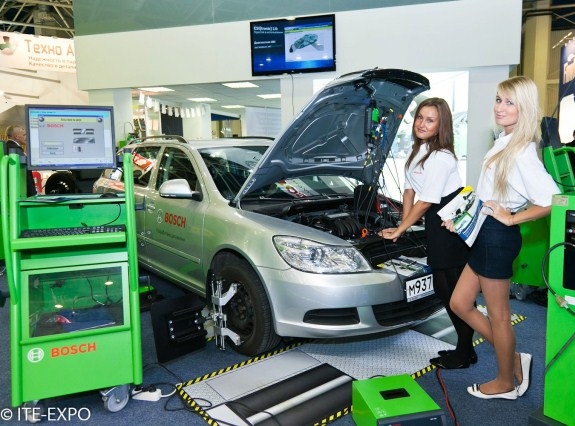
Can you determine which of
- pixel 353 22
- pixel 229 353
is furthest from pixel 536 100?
pixel 353 22

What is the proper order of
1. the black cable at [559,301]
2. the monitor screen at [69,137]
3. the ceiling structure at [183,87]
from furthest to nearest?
1. the ceiling structure at [183,87]
2. the monitor screen at [69,137]
3. the black cable at [559,301]

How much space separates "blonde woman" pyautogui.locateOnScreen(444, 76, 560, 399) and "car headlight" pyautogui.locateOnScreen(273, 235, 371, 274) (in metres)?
0.54

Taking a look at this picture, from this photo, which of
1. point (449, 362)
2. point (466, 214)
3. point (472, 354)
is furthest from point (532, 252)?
point (466, 214)

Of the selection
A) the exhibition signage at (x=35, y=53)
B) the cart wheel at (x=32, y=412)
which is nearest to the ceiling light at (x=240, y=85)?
the exhibition signage at (x=35, y=53)

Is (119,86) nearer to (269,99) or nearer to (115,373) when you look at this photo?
(269,99)

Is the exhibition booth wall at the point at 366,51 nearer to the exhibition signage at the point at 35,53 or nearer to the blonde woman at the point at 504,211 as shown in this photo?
the exhibition signage at the point at 35,53

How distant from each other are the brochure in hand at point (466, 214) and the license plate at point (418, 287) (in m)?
0.52

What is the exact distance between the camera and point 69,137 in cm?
242

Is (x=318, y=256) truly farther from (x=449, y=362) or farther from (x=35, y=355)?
(x=35, y=355)

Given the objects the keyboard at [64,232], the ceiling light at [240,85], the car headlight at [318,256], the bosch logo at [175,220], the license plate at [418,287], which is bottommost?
the license plate at [418,287]

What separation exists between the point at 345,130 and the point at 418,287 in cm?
119

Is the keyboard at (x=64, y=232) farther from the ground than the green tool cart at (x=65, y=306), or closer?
farther from the ground

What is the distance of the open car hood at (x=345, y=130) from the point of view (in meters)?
2.59

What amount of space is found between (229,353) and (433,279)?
1351 millimetres
